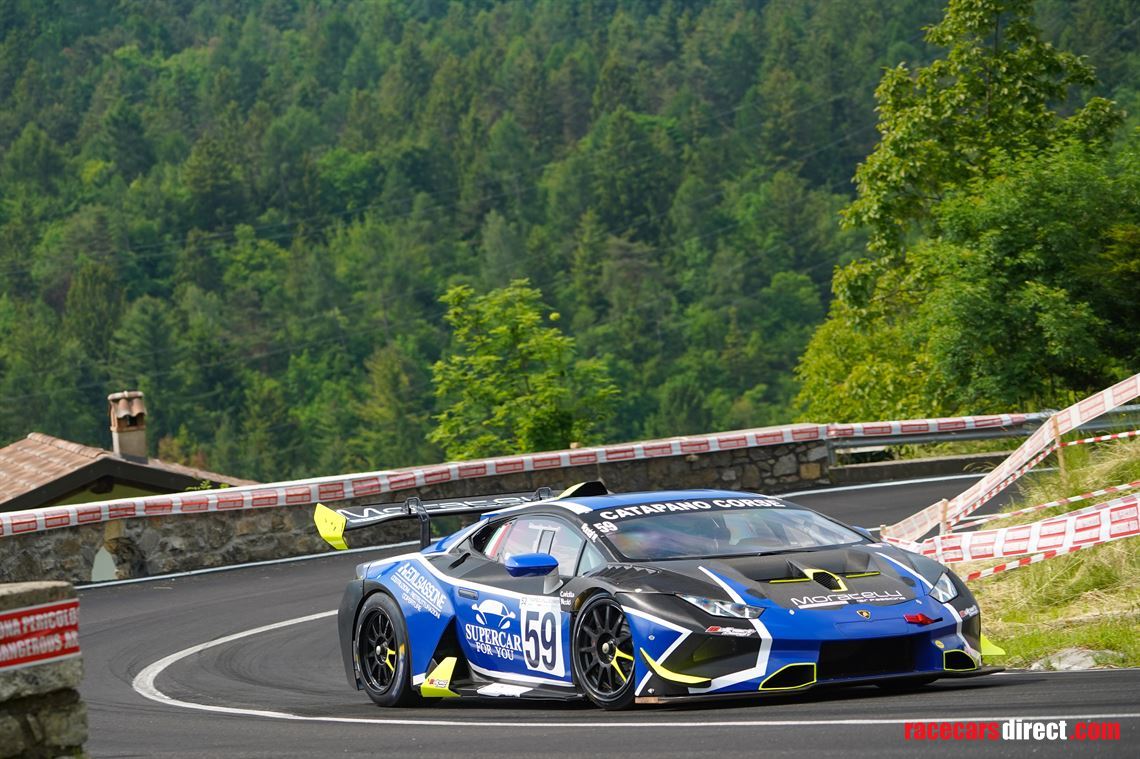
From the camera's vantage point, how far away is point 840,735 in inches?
300

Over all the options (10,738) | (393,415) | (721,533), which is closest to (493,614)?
(721,533)

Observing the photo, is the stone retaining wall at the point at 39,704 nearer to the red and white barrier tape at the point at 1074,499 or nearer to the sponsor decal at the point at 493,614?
the sponsor decal at the point at 493,614

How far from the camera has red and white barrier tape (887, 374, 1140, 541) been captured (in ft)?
55.8

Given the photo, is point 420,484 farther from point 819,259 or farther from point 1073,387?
point 819,259

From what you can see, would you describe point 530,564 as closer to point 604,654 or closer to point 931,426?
point 604,654

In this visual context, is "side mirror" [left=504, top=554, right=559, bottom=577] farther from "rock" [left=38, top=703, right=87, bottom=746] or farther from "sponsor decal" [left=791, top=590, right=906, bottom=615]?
"rock" [left=38, top=703, right=87, bottom=746]

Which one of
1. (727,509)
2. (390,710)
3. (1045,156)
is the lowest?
(390,710)

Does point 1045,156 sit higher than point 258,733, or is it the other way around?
point 1045,156

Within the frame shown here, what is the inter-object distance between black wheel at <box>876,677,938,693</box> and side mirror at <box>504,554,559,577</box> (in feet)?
5.99

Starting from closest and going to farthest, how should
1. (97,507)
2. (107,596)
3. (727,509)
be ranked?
(727,509) < (107,596) < (97,507)

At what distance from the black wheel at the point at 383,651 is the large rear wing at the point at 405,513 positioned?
1.55ft

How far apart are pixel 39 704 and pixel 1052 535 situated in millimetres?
7813

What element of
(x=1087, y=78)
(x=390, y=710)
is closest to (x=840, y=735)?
(x=390, y=710)

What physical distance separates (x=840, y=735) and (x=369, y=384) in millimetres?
166332
